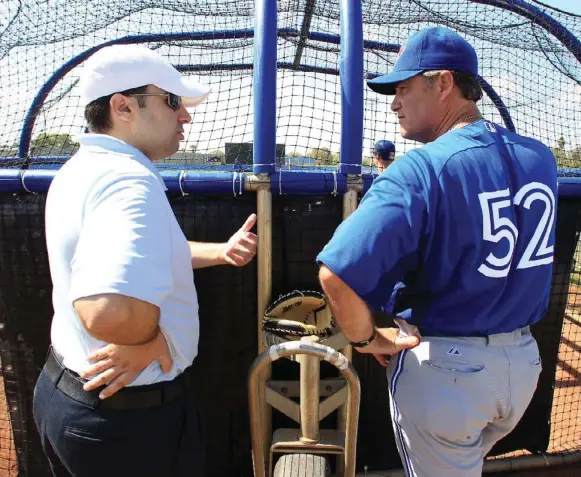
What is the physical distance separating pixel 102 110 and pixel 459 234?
1.12m

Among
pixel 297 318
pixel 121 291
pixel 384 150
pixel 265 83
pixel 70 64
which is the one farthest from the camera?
pixel 70 64

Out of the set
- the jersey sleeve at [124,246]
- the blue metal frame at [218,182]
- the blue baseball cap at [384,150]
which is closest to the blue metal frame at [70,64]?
the blue baseball cap at [384,150]

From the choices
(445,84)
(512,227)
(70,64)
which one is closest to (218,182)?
(445,84)

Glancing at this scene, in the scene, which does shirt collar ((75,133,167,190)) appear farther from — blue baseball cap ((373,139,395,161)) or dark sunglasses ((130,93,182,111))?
blue baseball cap ((373,139,395,161))

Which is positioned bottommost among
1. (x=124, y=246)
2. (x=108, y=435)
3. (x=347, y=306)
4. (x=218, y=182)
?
(x=108, y=435)

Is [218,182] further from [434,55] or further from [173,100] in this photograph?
[434,55]

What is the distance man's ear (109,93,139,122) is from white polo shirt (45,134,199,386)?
0.09 metres

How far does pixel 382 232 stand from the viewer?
4.27 feet

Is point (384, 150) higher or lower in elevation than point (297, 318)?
higher

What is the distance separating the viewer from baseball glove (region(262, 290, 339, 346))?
1781 millimetres

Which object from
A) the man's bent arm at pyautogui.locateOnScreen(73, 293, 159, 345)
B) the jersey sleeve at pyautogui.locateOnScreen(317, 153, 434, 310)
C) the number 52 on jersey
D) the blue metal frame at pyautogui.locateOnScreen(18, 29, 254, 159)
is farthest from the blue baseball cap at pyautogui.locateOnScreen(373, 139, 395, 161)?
the man's bent arm at pyautogui.locateOnScreen(73, 293, 159, 345)

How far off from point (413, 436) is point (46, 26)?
3571mm

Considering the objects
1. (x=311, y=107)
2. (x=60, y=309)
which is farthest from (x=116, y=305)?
(x=311, y=107)

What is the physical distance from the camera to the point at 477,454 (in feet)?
5.08
